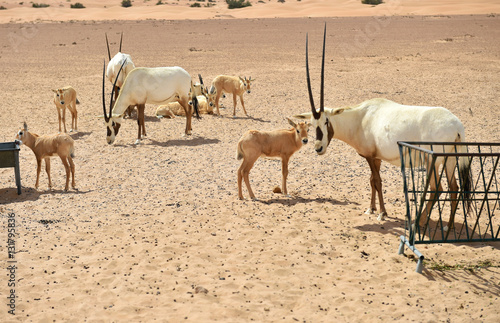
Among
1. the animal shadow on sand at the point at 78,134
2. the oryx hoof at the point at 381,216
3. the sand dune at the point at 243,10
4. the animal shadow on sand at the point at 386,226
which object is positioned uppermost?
the sand dune at the point at 243,10

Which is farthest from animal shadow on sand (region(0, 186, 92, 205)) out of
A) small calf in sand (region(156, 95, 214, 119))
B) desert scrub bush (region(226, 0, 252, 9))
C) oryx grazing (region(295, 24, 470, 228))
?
desert scrub bush (region(226, 0, 252, 9))

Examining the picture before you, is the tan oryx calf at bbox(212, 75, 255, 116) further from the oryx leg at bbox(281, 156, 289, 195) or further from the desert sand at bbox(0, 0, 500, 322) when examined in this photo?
the oryx leg at bbox(281, 156, 289, 195)

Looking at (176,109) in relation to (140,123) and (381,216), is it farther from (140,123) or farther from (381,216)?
(381,216)

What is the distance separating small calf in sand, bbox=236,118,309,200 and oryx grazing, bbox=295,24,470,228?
0.62 meters

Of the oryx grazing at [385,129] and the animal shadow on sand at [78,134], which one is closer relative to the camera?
the oryx grazing at [385,129]

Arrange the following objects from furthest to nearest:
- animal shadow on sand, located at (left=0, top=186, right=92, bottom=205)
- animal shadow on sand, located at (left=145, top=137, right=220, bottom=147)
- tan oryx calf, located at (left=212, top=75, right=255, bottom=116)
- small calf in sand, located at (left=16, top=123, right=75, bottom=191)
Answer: tan oryx calf, located at (left=212, top=75, right=255, bottom=116) → animal shadow on sand, located at (left=145, top=137, right=220, bottom=147) → small calf in sand, located at (left=16, top=123, right=75, bottom=191) → animal shadow on sand, located at (left=0, top=186, right=92, bottom=205)

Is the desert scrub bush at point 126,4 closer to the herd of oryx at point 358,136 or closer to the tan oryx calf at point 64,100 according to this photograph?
the tan oryx calf at point 64,100

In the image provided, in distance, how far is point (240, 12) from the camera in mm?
67562

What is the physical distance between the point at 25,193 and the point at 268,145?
4284 mm

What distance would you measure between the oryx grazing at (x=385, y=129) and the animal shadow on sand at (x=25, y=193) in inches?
175

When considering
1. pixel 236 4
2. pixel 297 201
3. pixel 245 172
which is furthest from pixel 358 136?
pixel 236 4

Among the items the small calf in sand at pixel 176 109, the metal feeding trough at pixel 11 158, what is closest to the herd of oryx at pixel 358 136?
the metal feeding trough at pixel 11 158

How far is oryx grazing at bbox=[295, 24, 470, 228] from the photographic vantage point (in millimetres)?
7602

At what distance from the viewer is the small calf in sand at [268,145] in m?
9.47
